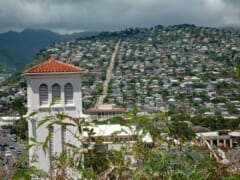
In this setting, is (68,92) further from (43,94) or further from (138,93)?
(138,93)

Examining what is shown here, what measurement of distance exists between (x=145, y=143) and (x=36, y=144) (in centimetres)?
41

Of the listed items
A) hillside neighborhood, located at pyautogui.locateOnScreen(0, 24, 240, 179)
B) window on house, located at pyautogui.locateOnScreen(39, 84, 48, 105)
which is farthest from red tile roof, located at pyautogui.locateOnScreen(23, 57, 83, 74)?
window on house, located at pyautogui.locateOnScreen(39, 84, 48, 105)

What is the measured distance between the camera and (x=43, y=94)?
9648 mm

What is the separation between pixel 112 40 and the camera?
119 metres

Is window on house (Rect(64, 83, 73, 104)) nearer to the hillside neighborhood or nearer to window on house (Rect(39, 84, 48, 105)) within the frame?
the hillside neighborhood

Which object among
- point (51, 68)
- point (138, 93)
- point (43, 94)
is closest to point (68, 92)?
point (43, 94)

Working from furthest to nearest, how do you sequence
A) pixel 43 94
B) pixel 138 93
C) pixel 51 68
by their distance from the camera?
pixel 138 93, pixel 51 68, pixel 43 94

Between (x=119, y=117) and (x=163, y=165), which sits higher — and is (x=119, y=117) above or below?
above

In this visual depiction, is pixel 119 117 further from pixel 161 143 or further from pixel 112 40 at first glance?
pixel 112 40

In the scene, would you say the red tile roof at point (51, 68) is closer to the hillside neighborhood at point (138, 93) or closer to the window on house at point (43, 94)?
the hillside neighborhood at point (138, 93)

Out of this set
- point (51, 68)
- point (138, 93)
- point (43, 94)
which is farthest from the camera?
point (138, 93)

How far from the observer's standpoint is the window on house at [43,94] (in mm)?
9543

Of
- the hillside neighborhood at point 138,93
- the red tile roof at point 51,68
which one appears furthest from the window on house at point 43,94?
the red tile roof at point 51,68

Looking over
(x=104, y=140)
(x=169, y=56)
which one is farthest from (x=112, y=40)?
(x=104, y=140)
